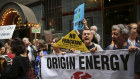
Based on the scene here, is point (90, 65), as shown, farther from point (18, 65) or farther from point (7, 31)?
point (7, 31)

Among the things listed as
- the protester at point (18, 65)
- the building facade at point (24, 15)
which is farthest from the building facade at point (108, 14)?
the protester at point (18, 65)

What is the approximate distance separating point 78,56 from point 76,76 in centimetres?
Result: 42

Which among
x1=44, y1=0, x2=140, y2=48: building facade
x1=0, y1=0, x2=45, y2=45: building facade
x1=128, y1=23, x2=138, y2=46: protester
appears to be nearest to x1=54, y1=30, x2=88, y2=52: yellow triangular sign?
x1=128, y1=23, x2=138, y2=46: protester

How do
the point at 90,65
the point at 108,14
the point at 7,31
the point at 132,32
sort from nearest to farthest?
the point at 90,65 → the point at 132,32 → the point at 7,31 → the point at 108,14

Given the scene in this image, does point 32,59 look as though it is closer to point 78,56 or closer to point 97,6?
point 78,56

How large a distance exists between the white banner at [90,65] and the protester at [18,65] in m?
0.63

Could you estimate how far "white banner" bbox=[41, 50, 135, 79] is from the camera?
2.89m

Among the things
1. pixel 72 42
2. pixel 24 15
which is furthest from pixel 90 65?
pixel 24 15

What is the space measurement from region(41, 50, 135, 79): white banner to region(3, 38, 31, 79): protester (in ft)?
2.06

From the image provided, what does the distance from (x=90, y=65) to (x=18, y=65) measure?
1427mm

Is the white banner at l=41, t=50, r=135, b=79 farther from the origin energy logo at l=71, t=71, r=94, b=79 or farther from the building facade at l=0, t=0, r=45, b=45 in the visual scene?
the building facade at l=0, t=0, r=45, b=45

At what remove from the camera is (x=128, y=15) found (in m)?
9.06

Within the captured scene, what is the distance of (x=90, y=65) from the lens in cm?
325

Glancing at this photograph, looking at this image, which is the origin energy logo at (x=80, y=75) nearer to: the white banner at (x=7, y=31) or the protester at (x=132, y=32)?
the protester at (x=132, y=32)
